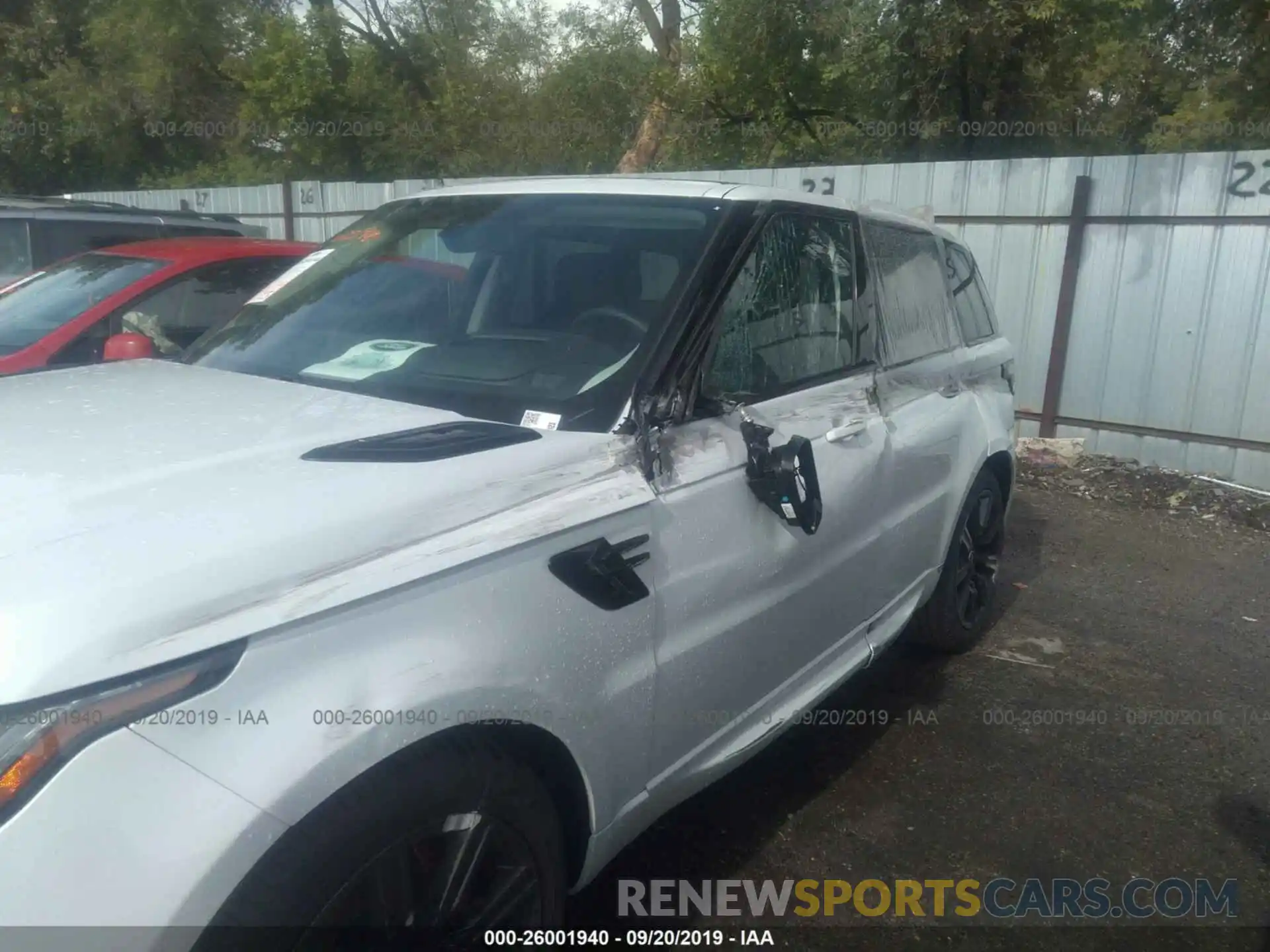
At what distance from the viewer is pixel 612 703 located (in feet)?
6.91

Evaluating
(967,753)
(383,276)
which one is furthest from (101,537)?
(967,753)

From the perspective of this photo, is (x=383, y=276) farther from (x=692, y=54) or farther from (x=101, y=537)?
(x=692, y=54)

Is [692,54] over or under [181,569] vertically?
over

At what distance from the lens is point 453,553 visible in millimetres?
1798

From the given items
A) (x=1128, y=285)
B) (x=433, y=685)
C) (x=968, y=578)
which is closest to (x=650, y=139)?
(x=1128, y=285)

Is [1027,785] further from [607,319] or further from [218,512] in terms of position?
[218,512]

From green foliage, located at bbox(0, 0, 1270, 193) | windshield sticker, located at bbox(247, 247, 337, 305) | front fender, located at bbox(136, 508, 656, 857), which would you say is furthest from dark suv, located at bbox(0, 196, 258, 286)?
green foliage, located at bbox(0, 0, 1270, 193)

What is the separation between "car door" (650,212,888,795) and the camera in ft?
7.67

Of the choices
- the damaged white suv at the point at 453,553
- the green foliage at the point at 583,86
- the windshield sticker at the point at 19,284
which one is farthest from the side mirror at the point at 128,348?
the green foliage at the point at 583,86

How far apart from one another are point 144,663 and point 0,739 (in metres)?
0.19

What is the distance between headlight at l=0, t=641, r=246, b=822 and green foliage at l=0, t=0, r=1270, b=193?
11477 mm

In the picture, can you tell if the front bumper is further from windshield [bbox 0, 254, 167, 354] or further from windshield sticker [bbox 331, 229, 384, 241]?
windshield [bbox 0, 254, 167, 354]

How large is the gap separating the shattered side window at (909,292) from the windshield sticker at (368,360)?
1.65 metres

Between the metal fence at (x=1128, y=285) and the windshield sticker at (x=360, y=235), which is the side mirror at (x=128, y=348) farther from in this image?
the metal fence at (x=1128, y=285)
